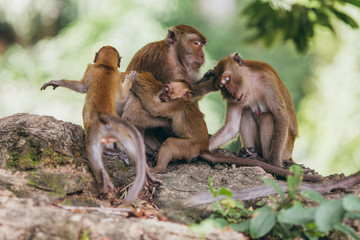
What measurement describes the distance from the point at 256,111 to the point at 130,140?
1.81 metres

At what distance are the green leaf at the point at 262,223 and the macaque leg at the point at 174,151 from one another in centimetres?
150

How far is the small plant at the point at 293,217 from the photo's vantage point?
2562 millimetres

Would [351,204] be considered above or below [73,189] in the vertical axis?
above

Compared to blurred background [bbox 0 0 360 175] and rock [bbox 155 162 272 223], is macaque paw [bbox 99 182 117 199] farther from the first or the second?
blurred background [bbox 0 0 360 175]

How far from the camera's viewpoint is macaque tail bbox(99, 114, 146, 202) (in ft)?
10.3

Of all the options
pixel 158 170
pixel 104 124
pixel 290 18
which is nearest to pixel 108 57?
pixel 104 124

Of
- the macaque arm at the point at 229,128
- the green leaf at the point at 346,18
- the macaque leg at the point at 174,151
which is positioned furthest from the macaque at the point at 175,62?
the green leaf at the point at 346,18

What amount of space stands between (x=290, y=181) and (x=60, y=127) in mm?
2161

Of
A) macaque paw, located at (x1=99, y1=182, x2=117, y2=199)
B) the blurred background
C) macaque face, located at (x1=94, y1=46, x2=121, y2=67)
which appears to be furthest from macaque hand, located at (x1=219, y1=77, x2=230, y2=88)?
the blurred background

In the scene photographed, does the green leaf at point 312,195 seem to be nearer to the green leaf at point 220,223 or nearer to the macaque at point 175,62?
the green leaf at point 220,223

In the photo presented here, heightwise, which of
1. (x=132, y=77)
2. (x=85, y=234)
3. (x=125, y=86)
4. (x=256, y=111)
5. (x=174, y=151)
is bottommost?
(x=85, y=234)

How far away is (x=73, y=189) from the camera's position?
3.48m

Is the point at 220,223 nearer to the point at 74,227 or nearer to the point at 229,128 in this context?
the point at 74,227

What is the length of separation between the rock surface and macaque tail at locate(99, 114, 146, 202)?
0.18 meters
